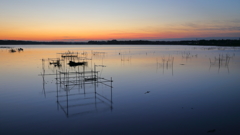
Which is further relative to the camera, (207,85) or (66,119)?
(207,85)

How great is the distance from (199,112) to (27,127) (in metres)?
5.43

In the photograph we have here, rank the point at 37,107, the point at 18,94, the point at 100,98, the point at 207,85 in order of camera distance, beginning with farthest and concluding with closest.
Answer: the point at 207,85 → the point at 18,94 → the point at 100,98 → the point at 37,107

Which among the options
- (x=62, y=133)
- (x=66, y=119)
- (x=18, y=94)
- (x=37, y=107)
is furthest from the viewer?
(x=18, y=94)

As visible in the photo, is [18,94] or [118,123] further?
[18,94]

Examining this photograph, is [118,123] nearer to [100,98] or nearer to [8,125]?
[100,98]

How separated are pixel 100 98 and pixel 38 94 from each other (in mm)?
2994

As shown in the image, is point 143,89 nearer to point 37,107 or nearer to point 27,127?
point 37,107

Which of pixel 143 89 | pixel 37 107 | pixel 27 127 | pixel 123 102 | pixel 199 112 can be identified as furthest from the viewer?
pixel 143 89

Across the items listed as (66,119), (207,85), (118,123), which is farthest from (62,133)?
(207,85)

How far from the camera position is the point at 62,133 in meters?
5.04

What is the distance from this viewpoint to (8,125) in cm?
546

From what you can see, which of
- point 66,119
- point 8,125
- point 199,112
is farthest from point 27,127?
point 199,112

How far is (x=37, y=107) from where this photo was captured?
6973 millimetres

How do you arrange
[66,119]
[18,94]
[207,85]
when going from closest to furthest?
[66,119] < [18,94] < [207,85]
